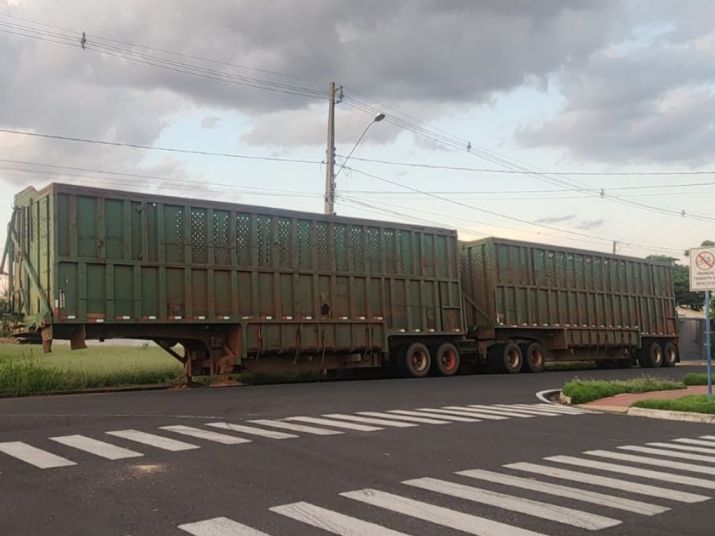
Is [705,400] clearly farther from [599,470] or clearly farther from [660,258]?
[660,258]

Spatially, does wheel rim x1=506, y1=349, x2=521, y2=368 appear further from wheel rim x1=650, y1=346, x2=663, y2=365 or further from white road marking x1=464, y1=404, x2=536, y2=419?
white road marking x1=464, y1=404, x2=536, y2=419

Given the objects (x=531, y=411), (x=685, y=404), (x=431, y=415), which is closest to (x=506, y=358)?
(x=531, y=411)

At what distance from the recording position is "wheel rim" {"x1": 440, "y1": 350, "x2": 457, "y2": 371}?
2324 cm

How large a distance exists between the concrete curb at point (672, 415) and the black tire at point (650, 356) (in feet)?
65.4

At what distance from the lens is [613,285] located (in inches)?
1168

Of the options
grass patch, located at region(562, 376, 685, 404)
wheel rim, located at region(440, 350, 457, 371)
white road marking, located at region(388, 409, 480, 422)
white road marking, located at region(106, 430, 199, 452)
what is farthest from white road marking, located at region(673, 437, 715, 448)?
wheel rim, located at region(440, 350, 457, 371)

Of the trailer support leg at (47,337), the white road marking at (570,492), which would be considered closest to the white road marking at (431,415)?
the white road marking at (570,492)

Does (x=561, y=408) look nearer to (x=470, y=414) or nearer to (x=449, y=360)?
(x=470, y=414)

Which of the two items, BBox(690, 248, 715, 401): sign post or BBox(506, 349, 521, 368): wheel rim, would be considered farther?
BBox(506, 349, 521, 368): wheel rim

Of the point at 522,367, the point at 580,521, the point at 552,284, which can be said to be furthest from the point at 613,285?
the point at 580,521

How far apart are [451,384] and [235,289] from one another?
617 cm

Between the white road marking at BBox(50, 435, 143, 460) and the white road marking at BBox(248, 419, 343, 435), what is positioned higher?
the white road marking at BBox(50, 435, 143, 460)

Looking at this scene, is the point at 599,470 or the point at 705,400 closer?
the point at 599,470

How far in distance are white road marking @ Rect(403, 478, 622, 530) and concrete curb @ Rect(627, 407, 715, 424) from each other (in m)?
7.14
